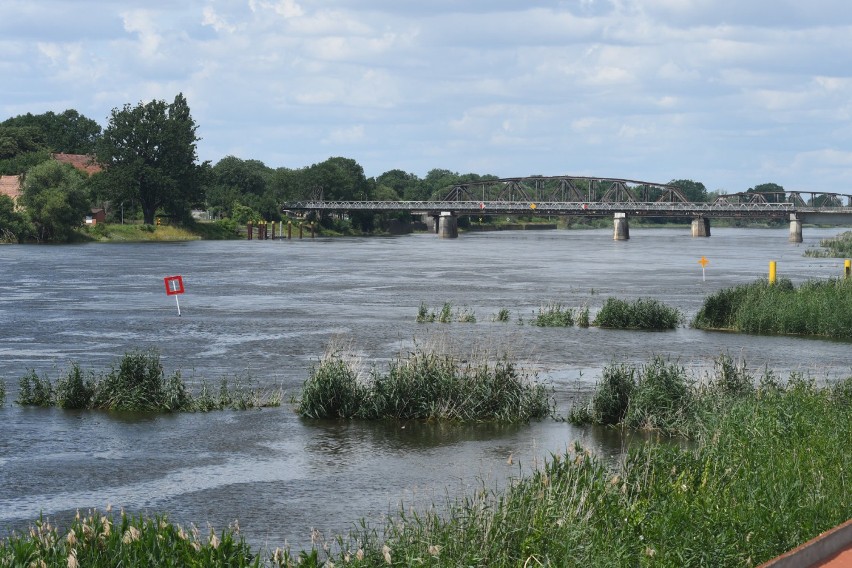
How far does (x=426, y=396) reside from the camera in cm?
2498

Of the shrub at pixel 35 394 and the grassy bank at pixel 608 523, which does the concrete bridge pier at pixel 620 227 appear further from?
the grassy bank at pixel 608 523

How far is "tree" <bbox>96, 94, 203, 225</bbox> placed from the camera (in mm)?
147250

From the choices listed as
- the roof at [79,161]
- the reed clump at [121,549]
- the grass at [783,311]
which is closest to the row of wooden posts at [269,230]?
the roof at [79,161]

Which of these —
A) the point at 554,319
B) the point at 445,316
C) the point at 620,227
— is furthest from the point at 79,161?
the point at 554,319

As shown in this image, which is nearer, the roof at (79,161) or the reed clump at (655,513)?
the reed clump at (655,513)

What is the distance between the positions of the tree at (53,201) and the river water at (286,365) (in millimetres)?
45293

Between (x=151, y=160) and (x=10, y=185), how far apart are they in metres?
18.2

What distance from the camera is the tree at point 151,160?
5797 inches

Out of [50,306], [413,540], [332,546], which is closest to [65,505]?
[332,546]

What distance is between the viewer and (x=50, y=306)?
52.8 meters

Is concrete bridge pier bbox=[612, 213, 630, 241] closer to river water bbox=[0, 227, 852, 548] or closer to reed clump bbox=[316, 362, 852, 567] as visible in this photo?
river water bbox=[0, 227, 852, 548]

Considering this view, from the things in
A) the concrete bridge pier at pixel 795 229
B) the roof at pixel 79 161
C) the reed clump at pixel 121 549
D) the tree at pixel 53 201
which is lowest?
the concrete bridge pier at pixel 795 229

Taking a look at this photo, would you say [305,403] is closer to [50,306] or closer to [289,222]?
[50,306]

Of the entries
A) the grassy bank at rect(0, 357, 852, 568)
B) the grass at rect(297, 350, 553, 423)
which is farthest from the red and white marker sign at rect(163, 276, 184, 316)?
the grassy bank at rect(0, 357, 852, 568)
